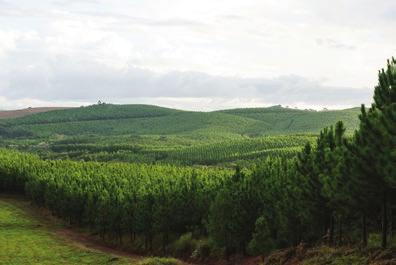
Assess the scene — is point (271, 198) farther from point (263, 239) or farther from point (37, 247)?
point (37, 247)

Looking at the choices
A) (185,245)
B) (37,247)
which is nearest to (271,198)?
(185,245)

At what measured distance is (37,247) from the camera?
356 ft

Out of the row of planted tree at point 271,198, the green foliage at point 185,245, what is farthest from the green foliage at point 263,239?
the green foliage at point 185,245

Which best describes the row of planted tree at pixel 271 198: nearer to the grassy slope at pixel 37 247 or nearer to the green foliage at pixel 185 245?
the green foliage at pixel 185 245

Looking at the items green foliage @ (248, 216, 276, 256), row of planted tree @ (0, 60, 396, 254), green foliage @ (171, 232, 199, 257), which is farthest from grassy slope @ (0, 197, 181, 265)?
green foliage @ (248, 216, 276, 256)

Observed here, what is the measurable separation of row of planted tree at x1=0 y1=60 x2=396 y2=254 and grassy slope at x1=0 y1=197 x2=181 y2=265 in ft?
34.4

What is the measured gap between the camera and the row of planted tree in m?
52.5

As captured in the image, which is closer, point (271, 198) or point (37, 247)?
point (271, 198)

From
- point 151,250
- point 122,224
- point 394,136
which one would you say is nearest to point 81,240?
point 122,224

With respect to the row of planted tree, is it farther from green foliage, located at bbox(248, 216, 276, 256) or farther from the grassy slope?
the grassy slope

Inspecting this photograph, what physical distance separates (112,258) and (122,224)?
70.9ft

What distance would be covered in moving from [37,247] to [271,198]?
52.8m

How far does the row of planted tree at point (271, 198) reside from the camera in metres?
52.5

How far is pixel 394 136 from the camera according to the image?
4609cm
